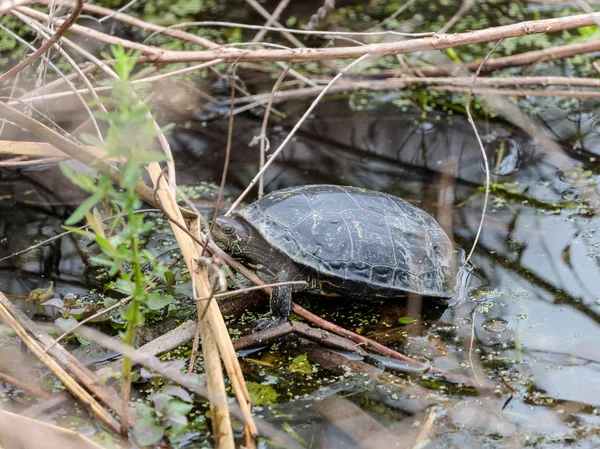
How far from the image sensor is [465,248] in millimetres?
3809

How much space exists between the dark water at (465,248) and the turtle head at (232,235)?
50 centimetres

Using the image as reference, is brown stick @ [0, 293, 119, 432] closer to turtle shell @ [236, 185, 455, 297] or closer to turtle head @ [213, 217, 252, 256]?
turtle head @ [213, 217, 252, 256]

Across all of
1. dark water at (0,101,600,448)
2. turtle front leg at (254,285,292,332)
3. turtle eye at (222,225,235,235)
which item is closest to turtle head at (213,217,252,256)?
turtle eye at (222,225,235,235)

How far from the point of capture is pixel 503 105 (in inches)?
202

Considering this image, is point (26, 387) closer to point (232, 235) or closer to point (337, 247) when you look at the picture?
point (232, 235)

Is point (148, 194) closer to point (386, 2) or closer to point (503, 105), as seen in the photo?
point (503, 105)

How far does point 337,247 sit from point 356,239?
11 cm

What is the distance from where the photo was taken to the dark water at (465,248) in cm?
268

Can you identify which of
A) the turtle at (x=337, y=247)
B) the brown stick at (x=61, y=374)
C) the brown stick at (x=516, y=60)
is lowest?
the brown stick at (x=61, y=374)

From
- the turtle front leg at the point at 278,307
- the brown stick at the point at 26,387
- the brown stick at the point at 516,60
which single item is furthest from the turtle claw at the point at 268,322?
the brown stick at the point at 516,60

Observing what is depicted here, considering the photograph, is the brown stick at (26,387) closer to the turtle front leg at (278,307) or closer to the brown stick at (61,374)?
the brown stick at (61,374)

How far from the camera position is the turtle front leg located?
10.3 feet

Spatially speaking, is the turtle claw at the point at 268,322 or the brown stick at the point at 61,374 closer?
the brown stick at the point at 61,374

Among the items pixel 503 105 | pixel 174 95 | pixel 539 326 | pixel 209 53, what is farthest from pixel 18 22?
pixel 539 326
